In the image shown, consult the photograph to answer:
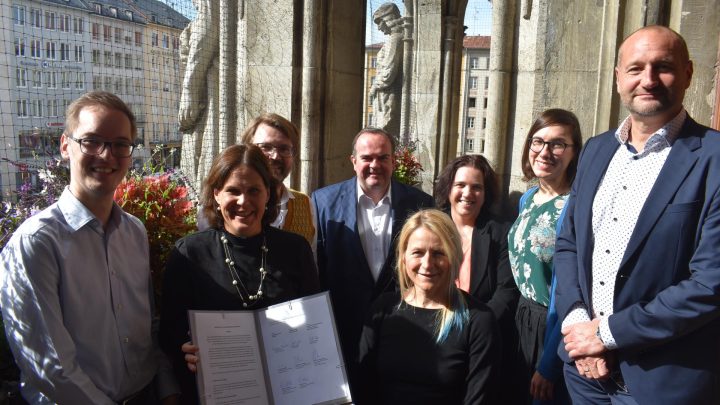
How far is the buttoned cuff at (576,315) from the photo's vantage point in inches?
75.9

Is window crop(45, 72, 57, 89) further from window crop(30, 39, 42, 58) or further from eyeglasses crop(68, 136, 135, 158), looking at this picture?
eyeglasses crop(68, 136, 135, 158)

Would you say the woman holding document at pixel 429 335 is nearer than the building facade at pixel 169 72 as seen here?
Yes

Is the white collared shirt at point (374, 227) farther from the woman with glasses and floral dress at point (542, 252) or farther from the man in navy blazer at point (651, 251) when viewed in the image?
the man in navy blazer at point (651, 251)

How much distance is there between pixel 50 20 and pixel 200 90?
18589mm

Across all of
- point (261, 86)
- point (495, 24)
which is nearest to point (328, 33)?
point (261, 86)

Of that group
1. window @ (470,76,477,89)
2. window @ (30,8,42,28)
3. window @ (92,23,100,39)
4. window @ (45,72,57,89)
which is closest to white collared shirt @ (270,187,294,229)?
window @ (30,8,42,28)

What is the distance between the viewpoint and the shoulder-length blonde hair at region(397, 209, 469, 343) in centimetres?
204

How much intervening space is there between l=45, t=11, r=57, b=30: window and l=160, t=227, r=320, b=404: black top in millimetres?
19592

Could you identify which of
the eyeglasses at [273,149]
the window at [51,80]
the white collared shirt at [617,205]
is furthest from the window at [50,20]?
the white collared shirt at [617,205]

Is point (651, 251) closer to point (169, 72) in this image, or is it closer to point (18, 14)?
point (169, 72)

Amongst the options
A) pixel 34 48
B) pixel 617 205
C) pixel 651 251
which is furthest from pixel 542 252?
pixel 34 48

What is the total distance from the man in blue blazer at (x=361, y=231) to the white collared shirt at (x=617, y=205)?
1.00 metres

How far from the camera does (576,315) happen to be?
194 cm

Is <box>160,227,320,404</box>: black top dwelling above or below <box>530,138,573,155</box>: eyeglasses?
below
